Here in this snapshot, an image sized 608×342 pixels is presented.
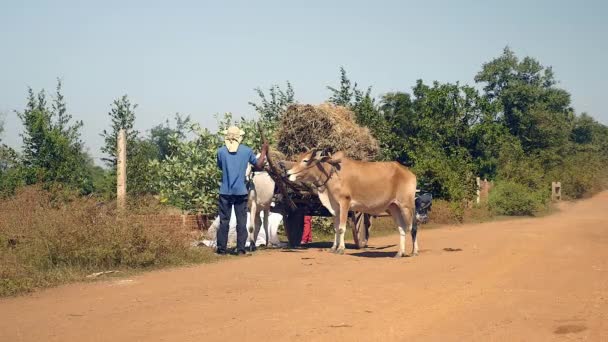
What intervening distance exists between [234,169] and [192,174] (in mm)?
4238

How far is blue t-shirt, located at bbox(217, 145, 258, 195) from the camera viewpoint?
1303 cm

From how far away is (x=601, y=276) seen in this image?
9.59m

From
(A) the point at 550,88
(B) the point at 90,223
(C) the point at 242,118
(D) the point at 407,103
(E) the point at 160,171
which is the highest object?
(A) the point at 550,88

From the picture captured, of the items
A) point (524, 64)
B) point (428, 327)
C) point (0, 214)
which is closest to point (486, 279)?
point (428, 327)

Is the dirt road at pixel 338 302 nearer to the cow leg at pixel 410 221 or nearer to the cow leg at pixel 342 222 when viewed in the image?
the cow leg at pixel 410 221

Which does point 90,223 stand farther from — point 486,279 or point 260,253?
point 486,279

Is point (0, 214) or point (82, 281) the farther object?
point (0, 214)

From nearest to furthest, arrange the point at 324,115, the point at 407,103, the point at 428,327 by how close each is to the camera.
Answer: the point at 428,327, the point at 324,115, the point at 407,103

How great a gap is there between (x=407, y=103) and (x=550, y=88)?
2623 centimetres

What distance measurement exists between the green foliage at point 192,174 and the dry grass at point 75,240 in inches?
222

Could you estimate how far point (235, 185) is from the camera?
1303 centimetres

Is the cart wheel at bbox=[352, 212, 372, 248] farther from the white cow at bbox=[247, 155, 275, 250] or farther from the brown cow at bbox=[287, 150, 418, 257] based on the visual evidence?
the white cow at bbox=[247, 155, 275, 250]

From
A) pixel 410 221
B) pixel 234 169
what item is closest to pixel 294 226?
pixel 234 169

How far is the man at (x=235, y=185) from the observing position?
1302 cm
